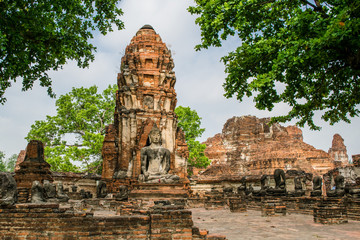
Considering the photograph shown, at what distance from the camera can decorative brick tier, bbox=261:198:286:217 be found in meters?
10.3

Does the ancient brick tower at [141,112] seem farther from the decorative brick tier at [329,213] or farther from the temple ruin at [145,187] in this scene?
the decorative brick tier at [329,213]

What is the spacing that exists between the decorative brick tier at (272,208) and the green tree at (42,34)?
8149mm

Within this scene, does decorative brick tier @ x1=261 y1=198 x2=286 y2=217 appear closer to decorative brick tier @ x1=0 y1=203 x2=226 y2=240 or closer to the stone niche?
decorative brick tier @ x1=0 y1=203 x2=226 y2=240

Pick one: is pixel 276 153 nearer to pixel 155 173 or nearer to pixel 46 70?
pixel 155 173

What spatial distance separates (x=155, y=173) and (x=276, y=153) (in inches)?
1831

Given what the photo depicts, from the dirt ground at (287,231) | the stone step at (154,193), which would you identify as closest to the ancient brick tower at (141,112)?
the stone step at (154,193)

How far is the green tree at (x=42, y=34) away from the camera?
351 inches

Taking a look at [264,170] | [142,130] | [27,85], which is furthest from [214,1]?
[264,170]

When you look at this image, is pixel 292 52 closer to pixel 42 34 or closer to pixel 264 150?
pixel 42 34

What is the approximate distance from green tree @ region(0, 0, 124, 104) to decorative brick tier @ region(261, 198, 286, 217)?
321 inches

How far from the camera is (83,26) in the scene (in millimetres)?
11438

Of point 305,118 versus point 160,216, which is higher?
point 305,118

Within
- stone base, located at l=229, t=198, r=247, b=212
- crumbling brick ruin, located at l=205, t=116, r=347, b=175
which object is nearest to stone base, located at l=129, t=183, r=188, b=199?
stone base, located at l=229, t=198, r=247, b=212

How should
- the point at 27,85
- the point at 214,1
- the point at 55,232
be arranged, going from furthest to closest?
1. the point at 27,85
2. the point at 214,1
3. the point at 55,232
